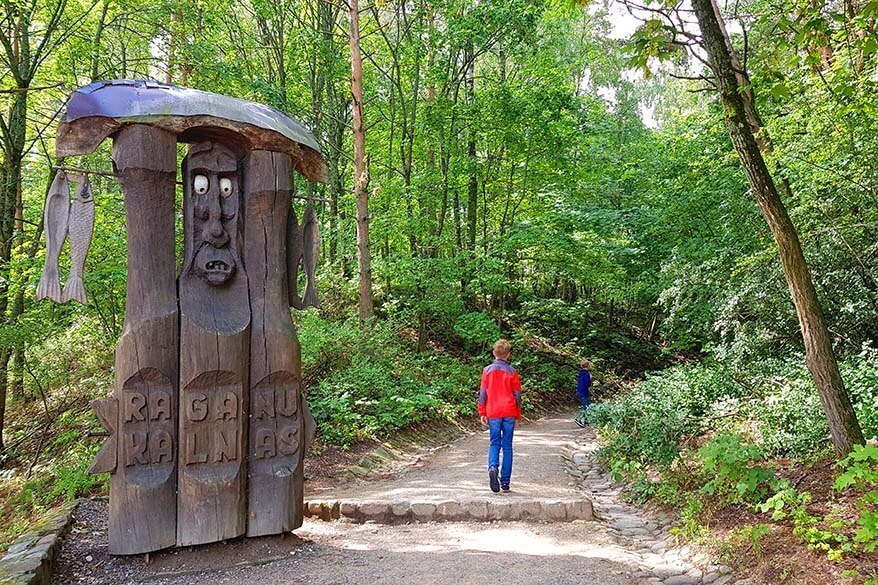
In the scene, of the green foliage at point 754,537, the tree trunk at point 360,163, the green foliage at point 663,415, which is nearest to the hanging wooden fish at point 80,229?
the green foliage at point 754,537

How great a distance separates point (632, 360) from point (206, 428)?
19.7m

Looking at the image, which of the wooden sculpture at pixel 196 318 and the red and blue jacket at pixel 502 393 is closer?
the wooden sculpture at pixel 196 318

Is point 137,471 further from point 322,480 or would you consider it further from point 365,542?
point 322,480

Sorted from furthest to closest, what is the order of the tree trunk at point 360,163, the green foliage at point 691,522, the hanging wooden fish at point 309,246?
1. the tree trunk at point 360,163
2. the hanging wooden fish at point 309,246
3. the green foliage at point 691,522

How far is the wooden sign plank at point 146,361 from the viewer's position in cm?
412

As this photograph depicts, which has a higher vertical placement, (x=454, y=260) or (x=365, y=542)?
(x=454, y=260)

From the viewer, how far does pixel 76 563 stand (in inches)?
162

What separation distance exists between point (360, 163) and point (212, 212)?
8.11 m

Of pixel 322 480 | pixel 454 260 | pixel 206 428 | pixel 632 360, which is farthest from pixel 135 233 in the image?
pixel 632 360

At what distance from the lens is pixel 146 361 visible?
4.19m

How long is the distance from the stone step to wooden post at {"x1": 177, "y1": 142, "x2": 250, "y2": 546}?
1.45 m

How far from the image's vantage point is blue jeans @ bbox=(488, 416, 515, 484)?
20.6ft

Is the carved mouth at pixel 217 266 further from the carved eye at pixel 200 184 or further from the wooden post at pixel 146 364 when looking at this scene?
the carved eye at pixel 200 184

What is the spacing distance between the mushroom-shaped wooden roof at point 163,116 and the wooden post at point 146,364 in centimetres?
12
